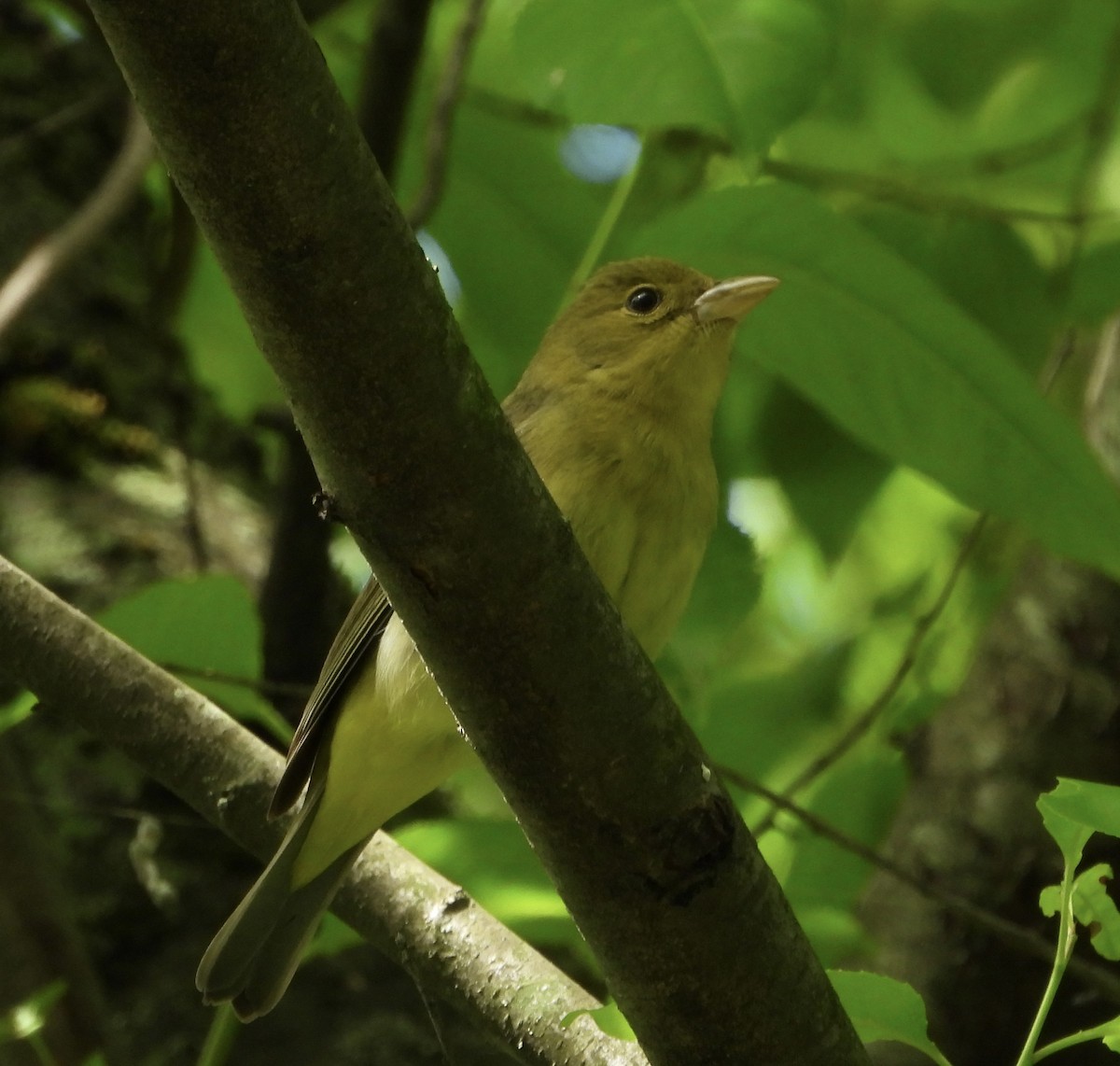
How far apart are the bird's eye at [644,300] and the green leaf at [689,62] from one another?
5.31 ft

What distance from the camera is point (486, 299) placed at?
3.83 m

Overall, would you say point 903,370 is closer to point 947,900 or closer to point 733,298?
point 733,298

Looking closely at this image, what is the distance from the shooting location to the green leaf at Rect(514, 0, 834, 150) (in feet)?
7.88

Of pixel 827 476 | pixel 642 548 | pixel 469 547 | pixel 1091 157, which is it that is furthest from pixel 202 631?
pixel 1091 157

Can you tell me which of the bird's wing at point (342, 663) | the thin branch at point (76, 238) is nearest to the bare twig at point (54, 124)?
the thin branch at point (76, 238)

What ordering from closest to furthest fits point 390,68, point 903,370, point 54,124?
point 903,370 → point 390,68 → point 54,124

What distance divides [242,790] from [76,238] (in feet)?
5.07

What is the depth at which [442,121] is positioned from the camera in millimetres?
3441

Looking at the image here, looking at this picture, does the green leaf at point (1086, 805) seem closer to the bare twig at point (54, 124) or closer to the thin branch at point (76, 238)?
the thin branch at point (76, 238)

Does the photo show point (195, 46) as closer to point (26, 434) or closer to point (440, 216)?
point (440, 216)

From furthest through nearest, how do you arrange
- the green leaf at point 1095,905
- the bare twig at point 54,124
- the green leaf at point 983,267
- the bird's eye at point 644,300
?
the bare twig at point 54,124
the bird's eye at point 644,300
the green leaf at point 983,267
the green leaf at point 1095,905

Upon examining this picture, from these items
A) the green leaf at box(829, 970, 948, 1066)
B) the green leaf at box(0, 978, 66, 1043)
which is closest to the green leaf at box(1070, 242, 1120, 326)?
the green leaf at box(829, 970, 948, 1066)

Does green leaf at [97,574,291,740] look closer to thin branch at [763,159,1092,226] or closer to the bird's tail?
the bird's tail

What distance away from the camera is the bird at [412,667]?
3.05 m
